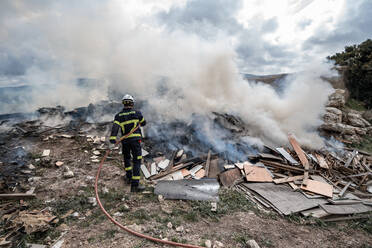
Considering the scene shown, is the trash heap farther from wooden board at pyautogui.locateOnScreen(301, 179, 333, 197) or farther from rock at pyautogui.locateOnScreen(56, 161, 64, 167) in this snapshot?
rock at pyautogui.locateOnScreen(56, 161, 64, 167)

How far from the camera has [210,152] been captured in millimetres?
6562

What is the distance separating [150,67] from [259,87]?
7083mm

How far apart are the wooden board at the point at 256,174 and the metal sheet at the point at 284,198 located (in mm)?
162

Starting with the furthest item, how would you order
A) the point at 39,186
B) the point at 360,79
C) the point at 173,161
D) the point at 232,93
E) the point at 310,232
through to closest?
the point at 360,79, the point at 232,93, the point at 173,161, the point at 39,186, the point at 310,232

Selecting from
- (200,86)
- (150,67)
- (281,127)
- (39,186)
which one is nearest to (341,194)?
(281,127)

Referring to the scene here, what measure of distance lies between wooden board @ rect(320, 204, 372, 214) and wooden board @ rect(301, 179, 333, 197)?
392 mm

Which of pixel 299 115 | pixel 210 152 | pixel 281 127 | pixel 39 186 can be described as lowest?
pixel 39 186

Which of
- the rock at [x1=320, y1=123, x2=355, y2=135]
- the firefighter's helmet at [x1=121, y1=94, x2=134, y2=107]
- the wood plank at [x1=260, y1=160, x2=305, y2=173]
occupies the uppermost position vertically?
the firefighter's helmet at [x1=121, y1=94, x2=134, y2=107]

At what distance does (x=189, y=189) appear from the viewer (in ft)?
15.3

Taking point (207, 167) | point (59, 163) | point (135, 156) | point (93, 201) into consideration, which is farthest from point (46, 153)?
point (207, 167)

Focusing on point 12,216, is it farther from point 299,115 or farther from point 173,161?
point 299,115

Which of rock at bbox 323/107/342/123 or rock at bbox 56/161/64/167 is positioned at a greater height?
rock at bbox 323/107/342/123

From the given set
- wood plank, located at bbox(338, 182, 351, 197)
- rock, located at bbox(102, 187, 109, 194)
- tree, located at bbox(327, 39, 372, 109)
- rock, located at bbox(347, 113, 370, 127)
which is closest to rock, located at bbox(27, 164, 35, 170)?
rock, located at bbox(102, 187, 109, 194)

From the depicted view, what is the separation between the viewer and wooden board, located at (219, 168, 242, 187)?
17.4ft
